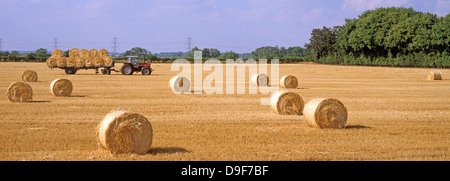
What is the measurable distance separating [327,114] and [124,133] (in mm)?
5666

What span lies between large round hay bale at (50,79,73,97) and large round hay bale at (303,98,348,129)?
12.3 meters

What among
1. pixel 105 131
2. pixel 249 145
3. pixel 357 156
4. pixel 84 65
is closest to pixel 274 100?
pixel 249 145

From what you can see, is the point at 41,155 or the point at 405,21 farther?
the point at 405,21

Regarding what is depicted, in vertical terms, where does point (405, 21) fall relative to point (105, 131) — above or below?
above

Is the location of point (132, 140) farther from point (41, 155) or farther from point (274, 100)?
point (274, 100)

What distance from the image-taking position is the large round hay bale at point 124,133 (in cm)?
966

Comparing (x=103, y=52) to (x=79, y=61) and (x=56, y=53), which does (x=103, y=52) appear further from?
(x=56, y=53)

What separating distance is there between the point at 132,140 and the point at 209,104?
32.8 ft

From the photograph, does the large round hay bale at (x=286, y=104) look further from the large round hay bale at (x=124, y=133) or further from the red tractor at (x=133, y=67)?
the red tractor at (x=133, y=67)

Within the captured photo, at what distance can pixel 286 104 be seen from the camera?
53.7ft

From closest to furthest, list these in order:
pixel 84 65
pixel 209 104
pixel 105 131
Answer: pixel 105 131 < pixel 209 104 < pixel 84 65

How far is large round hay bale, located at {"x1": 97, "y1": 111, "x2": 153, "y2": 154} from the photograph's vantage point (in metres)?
9.66

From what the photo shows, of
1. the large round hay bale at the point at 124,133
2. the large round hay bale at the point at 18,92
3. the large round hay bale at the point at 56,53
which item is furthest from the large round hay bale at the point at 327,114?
the large round hay bale at the point at 56,53

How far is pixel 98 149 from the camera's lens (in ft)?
34.1
